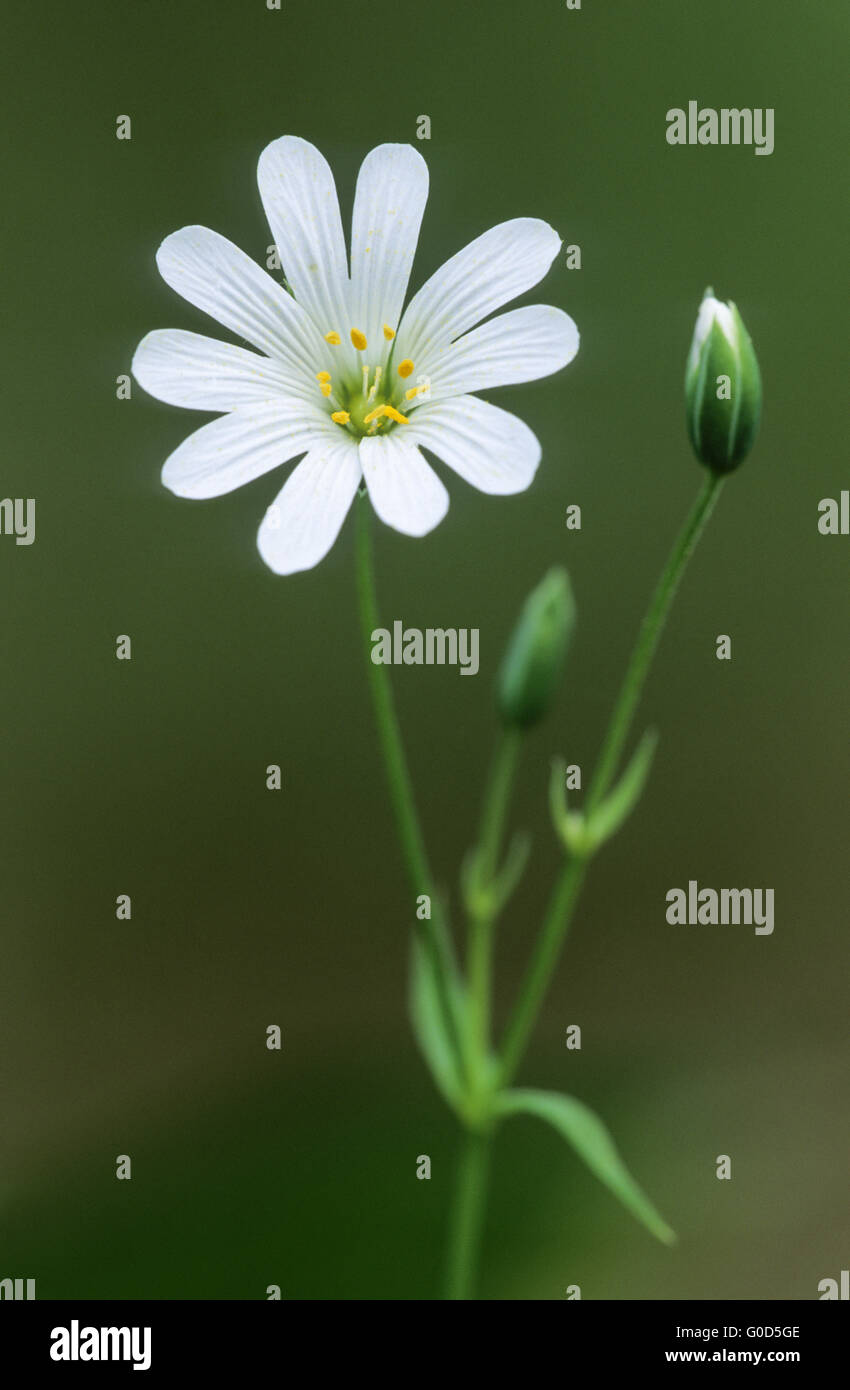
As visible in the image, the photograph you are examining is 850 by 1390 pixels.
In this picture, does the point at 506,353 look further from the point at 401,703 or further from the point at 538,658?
the point at 401,703

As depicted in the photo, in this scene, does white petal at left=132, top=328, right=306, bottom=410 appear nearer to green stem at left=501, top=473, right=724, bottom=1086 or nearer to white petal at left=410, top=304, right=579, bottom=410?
white petal at left=410, top=304, right=579, bottom=410

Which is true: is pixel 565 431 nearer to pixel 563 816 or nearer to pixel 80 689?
pixel 80 689

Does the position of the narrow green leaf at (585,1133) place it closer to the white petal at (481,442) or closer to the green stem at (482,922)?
the green stem at (482,922)

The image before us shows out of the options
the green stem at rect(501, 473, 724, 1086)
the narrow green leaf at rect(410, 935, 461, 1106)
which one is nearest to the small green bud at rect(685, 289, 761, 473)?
the green stem at rect(501, 473, 724, 1086)

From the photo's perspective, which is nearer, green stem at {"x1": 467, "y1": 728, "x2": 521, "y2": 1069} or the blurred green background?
green stem at {"x1": 467, "y1": 728, "x2": 521, "y2": 1069}

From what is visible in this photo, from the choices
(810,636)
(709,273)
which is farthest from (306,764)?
(709,273)

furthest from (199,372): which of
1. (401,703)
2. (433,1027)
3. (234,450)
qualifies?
(401,703)
